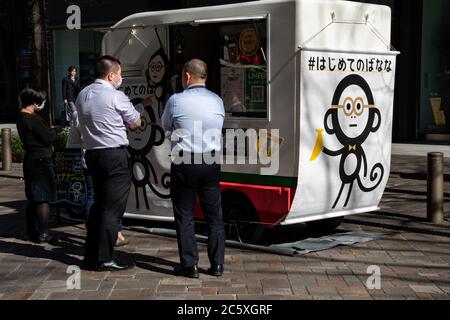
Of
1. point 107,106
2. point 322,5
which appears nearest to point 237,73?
point 322,5

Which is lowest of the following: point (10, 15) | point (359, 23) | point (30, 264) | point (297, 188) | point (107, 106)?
point (30, 264)

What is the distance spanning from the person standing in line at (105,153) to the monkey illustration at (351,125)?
1.84 m

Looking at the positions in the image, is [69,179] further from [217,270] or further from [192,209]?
[217,270]

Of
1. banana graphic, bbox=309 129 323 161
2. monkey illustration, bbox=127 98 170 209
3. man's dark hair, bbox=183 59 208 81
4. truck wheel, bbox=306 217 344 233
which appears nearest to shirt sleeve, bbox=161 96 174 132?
man's dark hair, bbox=183 59 208 81

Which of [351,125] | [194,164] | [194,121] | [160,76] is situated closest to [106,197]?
[194,164]

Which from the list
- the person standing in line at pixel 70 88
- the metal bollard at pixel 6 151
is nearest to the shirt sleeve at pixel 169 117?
the metal bollard at pixel 6 151

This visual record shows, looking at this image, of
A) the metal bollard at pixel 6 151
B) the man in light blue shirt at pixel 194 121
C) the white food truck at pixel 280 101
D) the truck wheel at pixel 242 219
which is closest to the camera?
the man in light blue shirt at pixel 194 121

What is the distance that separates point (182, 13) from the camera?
682 centimetres

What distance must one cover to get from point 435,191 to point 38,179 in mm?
4533

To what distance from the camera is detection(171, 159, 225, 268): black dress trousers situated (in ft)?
17.7

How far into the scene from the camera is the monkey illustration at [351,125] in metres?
6.34

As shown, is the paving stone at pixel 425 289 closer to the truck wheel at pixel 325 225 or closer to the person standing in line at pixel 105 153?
the truck wheel at pixel 325 225
